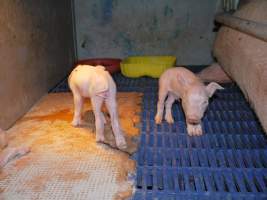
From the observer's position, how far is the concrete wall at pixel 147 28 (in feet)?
17.1

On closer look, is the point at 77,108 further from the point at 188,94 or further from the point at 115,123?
the point at 188,94

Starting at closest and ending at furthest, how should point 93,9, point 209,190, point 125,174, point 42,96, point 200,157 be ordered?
point 209,190
point 125,174
point 200,157
point 42,96
point 93,9

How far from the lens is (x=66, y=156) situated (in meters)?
2.41

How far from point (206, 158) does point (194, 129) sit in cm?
44

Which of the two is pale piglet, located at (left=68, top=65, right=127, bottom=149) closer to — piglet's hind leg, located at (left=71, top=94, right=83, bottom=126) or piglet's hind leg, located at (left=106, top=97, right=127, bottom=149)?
piglet's hind leg, located at (left=106, top=97, right=127, bottom=149)

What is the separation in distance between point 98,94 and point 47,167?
72cm

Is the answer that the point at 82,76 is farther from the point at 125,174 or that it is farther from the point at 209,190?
the point at 209,190

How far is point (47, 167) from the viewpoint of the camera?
2.27m

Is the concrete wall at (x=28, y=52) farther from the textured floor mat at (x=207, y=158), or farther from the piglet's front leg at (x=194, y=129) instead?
the piglet's front leg at (x=194, y=129)

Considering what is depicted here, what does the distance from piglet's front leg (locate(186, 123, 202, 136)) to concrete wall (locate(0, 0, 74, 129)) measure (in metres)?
1.88

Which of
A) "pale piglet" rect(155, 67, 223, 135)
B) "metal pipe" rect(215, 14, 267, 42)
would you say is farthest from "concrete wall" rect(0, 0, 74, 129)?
"metal pipe" rect(215, 14, 267, 42)

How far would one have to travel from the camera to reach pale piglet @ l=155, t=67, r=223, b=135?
2508 mm

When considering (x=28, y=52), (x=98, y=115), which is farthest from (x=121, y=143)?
(x=28, y=52)

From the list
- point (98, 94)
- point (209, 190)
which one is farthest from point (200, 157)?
point (98, 94)
